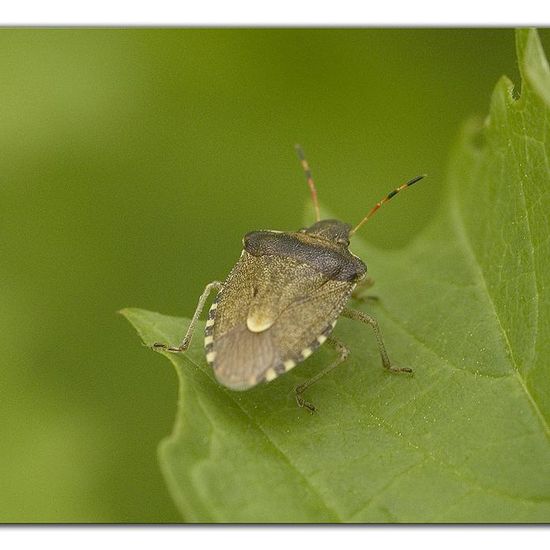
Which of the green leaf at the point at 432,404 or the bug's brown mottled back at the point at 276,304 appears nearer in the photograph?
the green leaf at the point at 432,404

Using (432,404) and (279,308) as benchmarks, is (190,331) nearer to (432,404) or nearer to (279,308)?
(279,308)

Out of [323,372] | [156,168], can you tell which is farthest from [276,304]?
[156,168]

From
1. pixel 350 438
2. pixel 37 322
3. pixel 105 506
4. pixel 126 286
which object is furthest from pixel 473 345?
pixel 37 322

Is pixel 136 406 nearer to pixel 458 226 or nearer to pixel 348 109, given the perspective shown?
pixel 458 226

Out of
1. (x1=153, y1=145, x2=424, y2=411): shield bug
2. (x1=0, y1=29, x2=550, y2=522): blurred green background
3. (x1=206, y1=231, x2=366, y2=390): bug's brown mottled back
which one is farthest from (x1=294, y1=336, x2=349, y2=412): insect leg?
(x1=0, y1=29, x2=550, y2=522): blurred green background

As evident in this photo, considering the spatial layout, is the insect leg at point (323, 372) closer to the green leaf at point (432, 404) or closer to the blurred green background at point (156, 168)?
the green leaf at point (432, 404)

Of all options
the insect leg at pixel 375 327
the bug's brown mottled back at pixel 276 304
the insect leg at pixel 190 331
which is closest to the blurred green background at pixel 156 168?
the insect leg at pixel 190 331
